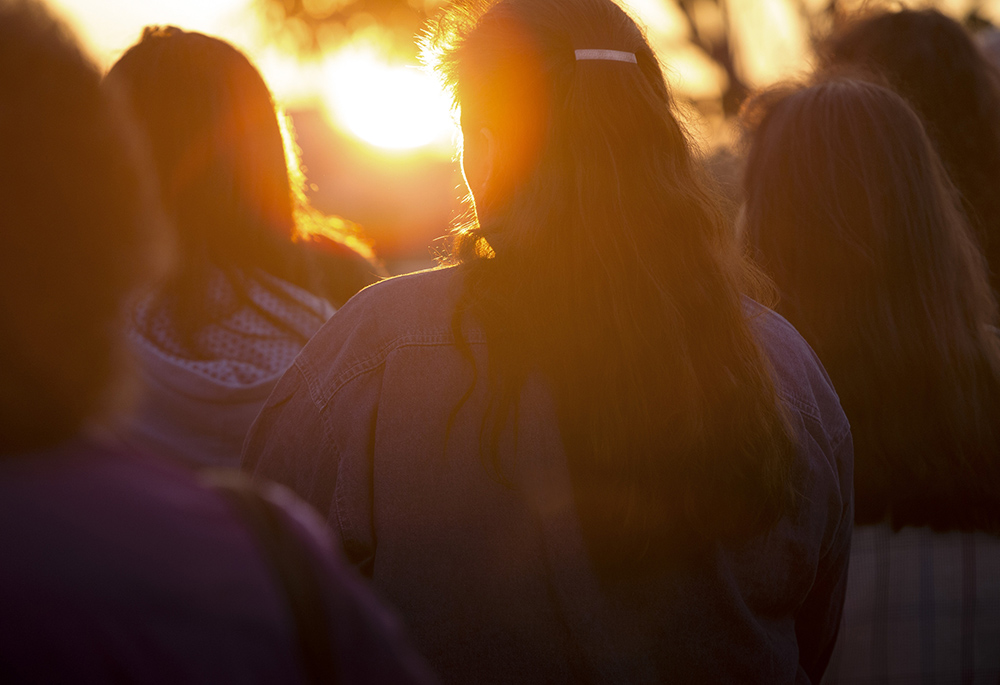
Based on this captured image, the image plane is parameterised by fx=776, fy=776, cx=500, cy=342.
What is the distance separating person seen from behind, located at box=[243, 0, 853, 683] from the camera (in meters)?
1.38

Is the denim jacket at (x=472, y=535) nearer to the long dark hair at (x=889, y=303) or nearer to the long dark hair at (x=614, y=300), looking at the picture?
the long dark hair at (x=614, y=300)

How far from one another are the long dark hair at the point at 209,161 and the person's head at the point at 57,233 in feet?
4.38

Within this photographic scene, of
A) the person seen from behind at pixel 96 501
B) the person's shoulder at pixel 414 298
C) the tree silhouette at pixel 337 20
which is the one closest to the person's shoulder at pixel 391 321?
the person's shoulder at pixel 414 298

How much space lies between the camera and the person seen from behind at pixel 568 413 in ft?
4.52

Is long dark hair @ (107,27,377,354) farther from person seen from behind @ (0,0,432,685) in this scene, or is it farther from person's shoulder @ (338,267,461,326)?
person seen from behind @ (0,0,432,685)

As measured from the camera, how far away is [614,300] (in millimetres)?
1364

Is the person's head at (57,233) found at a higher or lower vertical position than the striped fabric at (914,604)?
higher

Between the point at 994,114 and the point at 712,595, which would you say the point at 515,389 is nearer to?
the point at 712,595

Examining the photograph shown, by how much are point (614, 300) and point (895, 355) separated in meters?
0.94

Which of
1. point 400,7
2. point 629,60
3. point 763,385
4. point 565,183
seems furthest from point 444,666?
point 400,7

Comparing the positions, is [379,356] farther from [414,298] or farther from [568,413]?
[568,413]

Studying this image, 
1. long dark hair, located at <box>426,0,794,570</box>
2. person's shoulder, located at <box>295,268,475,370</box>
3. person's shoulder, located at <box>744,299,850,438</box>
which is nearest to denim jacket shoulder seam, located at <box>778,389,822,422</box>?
person's shoulder, located at <box>744,299,850,438</box>

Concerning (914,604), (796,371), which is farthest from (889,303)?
(914,604)

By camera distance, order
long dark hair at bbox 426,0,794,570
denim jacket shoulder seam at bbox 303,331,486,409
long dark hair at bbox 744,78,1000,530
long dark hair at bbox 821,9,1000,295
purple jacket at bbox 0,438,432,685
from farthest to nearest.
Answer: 1. long dark hair at bbox 821,9,1000,295
2. long dark hair at bbox 744,78,1000,530
3. denim jacket shoulder seam at bbox 303,331,486,409
4. long dark hair at bbox 426,0,794,570
5. purple jacket at bbox 0,438,432,685
